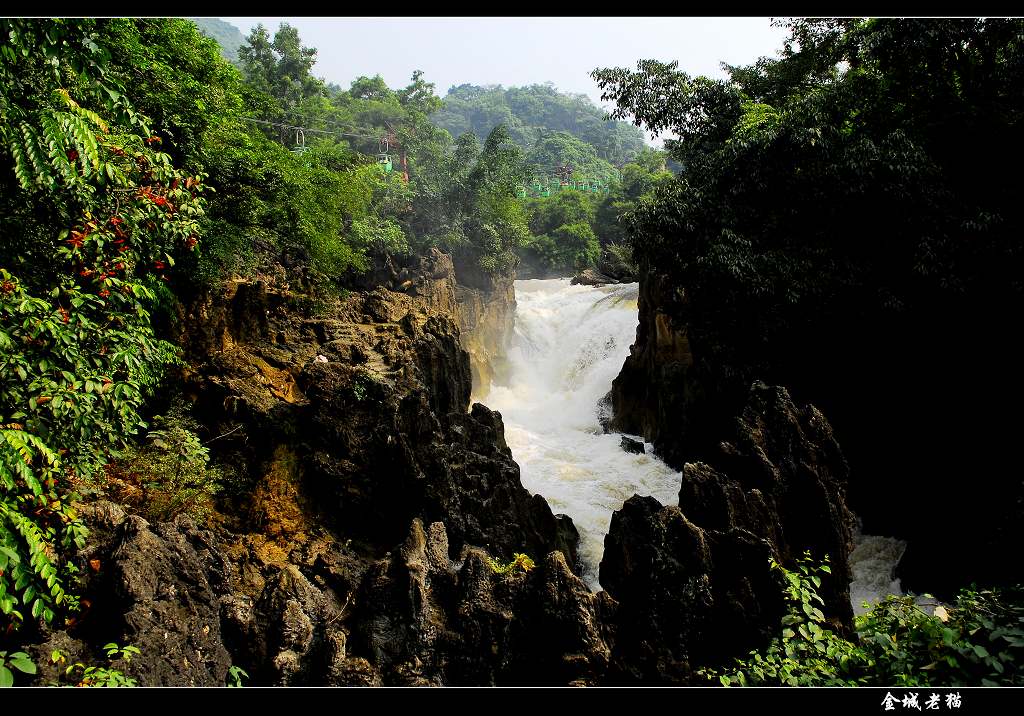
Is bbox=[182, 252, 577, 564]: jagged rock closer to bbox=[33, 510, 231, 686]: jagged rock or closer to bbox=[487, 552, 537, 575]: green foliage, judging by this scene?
bbox=[487, 552, 537, 575]: green foliage

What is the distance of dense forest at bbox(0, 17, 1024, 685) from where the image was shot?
437 cm

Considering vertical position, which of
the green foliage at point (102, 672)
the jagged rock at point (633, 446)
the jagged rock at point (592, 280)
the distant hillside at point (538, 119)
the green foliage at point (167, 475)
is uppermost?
the distant hillside at point (538, 119)

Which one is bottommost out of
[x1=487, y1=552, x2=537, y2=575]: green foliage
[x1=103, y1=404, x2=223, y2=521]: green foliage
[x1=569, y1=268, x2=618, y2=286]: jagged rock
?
[x1=487, y1=552, x2=537, y2=575]: green foliage

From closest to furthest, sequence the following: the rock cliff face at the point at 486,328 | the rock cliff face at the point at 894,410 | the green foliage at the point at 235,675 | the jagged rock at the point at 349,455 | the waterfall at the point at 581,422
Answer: the green foliage at the point at 235,675 → the jagged rock at the point at 349,455 → the rock cliff face at the point at 894,410 → the waterfall at the point at 581,422 → the rock cliff face at the point at 486,328

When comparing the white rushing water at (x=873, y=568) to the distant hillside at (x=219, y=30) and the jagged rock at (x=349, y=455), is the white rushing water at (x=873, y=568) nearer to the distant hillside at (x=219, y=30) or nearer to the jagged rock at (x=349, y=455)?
the jagged rock at (x=349, y=455)

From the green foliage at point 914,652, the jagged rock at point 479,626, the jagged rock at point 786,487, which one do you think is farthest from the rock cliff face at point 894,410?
the jagged rock at point 479,626

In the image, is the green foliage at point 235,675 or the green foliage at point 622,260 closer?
the green foliage at point 235,675

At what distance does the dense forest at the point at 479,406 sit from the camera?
4.37 metres

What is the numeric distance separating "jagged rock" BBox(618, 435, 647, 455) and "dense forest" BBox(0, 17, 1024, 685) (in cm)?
60

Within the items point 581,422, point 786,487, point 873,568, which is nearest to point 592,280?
point 581,422

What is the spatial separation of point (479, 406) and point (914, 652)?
962 centimetres

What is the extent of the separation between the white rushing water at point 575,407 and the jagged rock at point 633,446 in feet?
0.58

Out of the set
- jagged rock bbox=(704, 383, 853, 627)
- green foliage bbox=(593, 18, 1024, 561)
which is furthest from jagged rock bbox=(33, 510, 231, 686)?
green foliage bbox=(593, 18, 1024, 561)
